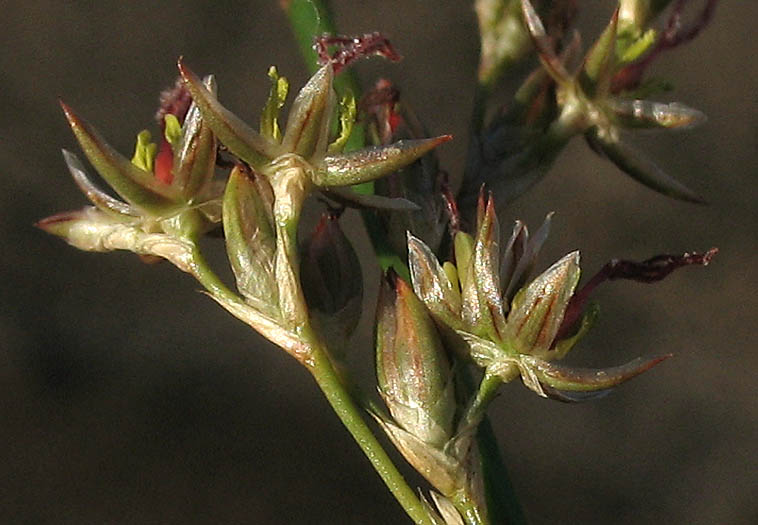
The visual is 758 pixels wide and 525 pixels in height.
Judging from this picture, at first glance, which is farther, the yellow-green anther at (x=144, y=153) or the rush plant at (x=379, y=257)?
the yellow-green anther at (x=144, y=153)

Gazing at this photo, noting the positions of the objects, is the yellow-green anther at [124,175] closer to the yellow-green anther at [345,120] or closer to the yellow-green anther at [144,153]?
the yellow-green anther at [144,153]

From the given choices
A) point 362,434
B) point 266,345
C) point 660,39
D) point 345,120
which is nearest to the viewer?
point 362,434

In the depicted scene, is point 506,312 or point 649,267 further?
point 649,267

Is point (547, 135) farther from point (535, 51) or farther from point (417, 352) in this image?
point (417, 352)

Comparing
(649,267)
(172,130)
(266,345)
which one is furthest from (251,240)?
(266,345)

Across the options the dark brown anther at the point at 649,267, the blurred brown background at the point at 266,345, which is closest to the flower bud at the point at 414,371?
the dark brown anther at the point at 649,267

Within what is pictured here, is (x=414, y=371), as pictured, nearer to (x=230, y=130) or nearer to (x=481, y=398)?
(x=481, y=398)

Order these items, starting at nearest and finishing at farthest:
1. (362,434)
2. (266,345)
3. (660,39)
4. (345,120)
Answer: (362,434) → (345,120) → (660,39) → (266,345)

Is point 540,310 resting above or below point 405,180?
below
